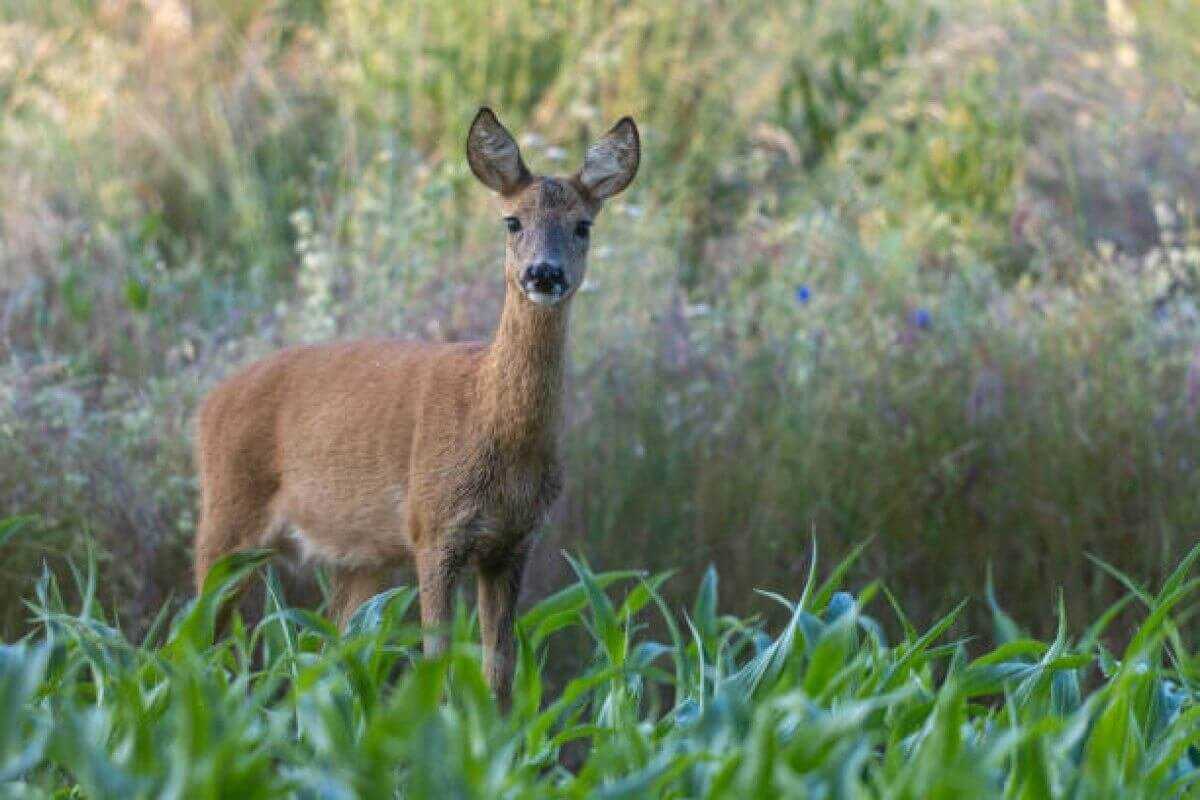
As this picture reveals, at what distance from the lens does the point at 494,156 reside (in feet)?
15.3

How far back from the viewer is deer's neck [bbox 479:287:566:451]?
455 centimetres

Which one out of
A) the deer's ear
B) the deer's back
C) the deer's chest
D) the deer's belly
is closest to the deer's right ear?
the deer's ear

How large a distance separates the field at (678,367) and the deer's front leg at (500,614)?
138mm

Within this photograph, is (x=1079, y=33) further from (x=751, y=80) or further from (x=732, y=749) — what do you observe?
(x=732, y=749)

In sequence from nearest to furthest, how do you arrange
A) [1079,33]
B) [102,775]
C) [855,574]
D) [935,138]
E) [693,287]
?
[102,775] → [855,574] → [693,287] → [935,138] → [1079,33]

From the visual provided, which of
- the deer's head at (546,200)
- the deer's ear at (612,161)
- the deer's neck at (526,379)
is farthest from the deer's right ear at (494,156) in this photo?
the deer's neck at (526,379)

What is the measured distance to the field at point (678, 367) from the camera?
10.1ft

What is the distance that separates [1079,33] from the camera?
10742 mm

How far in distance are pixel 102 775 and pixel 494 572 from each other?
225 cm

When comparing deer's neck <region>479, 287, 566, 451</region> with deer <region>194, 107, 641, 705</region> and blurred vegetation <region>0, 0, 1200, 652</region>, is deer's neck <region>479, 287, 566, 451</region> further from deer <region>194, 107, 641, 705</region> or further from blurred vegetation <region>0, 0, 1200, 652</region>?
blurred vegetation <region>0, 0, 1200, 652</region>

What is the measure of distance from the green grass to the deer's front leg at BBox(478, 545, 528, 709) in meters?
0.69

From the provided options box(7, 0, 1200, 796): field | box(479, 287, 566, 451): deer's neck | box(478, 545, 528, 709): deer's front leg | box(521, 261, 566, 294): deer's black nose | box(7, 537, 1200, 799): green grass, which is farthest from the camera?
box(478, 545, 528, 709): deer's front leg

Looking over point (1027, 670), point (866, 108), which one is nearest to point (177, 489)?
point (1027, 670)

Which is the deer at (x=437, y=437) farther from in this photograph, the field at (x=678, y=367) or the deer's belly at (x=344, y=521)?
the field at (x=678, y=367)
